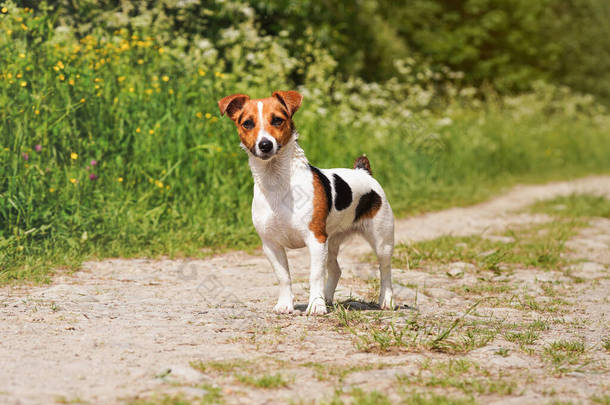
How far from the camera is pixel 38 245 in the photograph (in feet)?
21.3

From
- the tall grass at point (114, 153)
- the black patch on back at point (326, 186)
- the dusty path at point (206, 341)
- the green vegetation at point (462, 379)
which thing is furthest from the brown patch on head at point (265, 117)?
the tall grass at point (114, 153)


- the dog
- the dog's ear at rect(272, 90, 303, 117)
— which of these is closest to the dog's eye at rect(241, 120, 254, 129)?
the dog

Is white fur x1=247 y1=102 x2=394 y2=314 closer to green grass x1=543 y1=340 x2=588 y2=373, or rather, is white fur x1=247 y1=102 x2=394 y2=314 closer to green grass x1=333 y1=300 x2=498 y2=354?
green grass x1=333 y1=300 x2=498 y2=354

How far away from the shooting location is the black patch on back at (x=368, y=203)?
16.6 feet

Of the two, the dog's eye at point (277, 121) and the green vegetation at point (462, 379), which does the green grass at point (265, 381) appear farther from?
the dog's eye at point (277, 121)

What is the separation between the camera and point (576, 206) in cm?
1058

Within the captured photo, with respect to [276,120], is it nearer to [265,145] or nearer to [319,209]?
[265,145]

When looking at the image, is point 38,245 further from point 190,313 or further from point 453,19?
point 453,19

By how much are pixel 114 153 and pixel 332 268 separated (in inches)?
144

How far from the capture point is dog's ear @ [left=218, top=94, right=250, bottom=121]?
470 cm

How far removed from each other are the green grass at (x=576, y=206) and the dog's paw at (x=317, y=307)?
6.04 m

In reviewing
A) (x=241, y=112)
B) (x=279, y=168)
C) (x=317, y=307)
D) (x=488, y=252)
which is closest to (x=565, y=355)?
(x=317, y=307)

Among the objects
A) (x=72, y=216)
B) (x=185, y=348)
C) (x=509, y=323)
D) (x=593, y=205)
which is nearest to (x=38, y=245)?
(x=72, y=216)

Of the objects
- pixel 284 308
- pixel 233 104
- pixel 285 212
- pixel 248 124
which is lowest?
pixel 284 308
